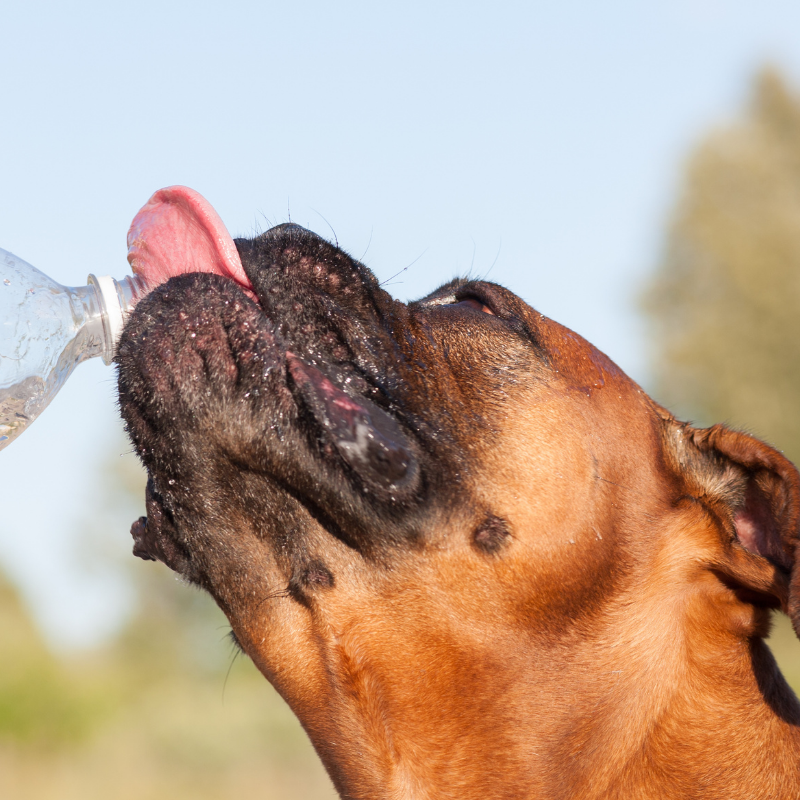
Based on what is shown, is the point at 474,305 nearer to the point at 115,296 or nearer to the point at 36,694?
the point at 115,296

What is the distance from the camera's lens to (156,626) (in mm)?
18828

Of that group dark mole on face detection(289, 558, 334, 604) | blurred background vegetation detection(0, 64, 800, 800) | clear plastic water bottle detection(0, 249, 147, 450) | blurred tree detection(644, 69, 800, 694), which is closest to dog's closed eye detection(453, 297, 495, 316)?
dark mole on face detection(289, 558, 334, 604)

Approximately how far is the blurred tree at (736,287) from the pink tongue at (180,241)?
17308 mm

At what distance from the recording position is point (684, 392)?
64.6 ft

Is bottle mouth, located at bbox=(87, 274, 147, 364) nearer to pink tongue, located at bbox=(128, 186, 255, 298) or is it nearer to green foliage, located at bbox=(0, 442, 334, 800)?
pink tongue, located at bbox=(128, 186, 255, 298)

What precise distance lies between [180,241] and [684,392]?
17.9 m

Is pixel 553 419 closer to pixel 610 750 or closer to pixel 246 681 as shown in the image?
pixel 610 750

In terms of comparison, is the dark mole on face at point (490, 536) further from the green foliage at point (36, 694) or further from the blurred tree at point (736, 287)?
the blurred tree at point (736, 287)

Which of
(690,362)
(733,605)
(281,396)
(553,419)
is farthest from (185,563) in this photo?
(690,362)

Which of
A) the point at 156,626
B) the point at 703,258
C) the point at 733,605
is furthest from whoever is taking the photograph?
the point at 703,258

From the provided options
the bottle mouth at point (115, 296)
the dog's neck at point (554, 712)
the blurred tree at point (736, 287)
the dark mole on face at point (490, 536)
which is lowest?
the dog's neck at point (554, 712)

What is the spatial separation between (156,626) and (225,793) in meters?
8.91

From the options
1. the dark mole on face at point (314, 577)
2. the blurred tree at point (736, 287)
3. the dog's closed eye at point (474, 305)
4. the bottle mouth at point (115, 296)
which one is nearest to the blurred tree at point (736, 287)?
the blurred tree at point (736, 287)

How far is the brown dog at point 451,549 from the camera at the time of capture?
277 centimetres
